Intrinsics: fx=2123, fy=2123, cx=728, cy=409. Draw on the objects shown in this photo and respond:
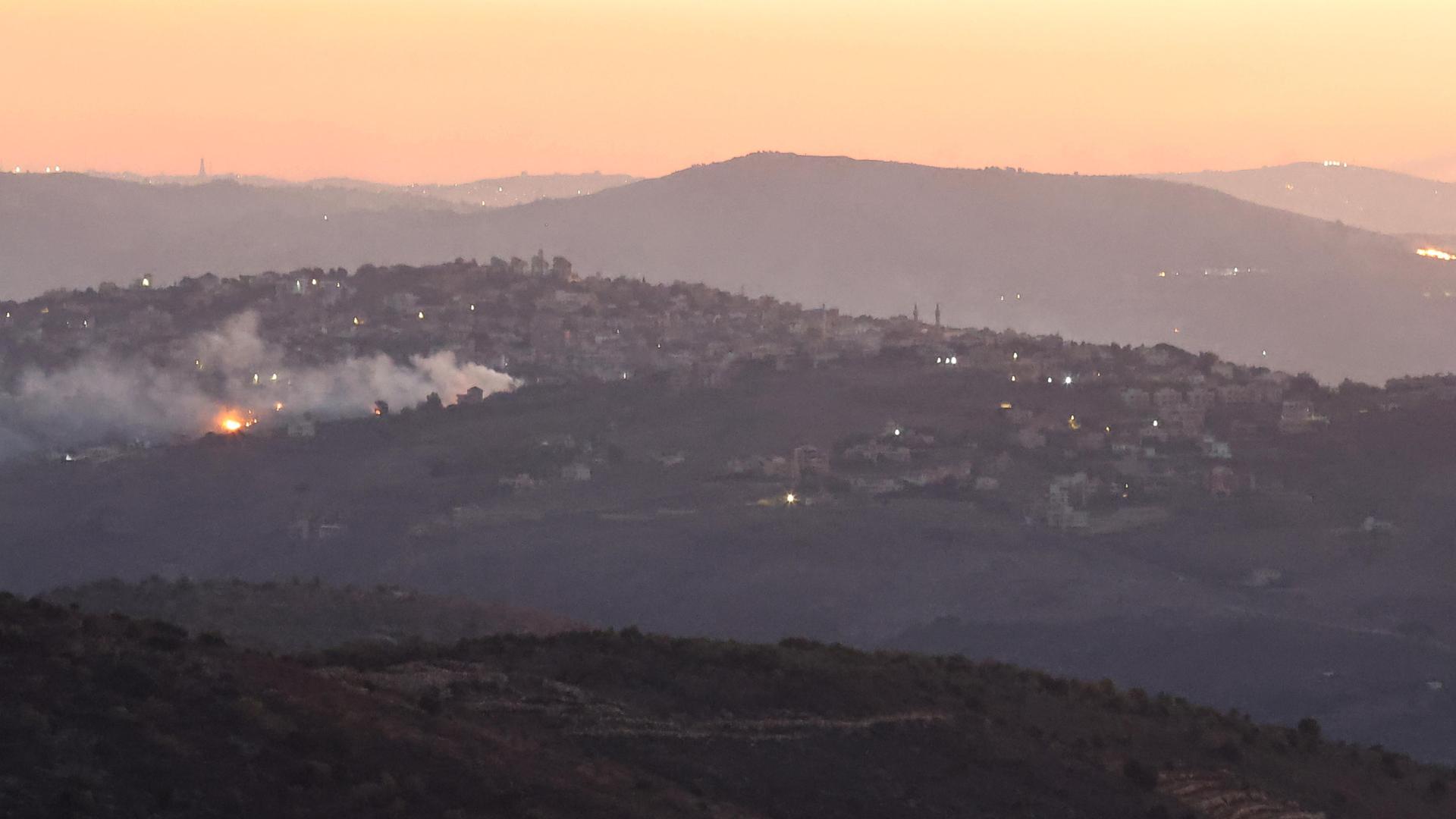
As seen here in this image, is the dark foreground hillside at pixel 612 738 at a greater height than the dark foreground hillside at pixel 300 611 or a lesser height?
greater

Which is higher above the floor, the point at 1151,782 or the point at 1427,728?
the point at 1151,782

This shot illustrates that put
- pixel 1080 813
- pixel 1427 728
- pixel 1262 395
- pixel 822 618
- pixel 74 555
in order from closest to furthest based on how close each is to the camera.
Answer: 1. pixel 1080 813
2. pixel 1427 728
3. pixel 822 618
4. pixel 74 555
5. pixel 1262 395

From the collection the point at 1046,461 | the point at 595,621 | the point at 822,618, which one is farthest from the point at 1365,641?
the point at 1046,461

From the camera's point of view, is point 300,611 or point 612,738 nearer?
point 612,738

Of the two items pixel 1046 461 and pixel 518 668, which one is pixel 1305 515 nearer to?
pixel 1046 461

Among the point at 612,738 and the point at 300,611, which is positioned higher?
the point at 612,738

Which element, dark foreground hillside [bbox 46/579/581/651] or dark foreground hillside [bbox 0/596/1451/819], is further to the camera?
dark foreground hillside [bbox 46/579/581/651]

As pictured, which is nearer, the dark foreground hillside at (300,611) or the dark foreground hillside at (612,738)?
the dark foreground hillside at (612,738)

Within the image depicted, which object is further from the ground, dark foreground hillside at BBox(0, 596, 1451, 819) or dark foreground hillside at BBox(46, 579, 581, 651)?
dark foreground hillside at BBox(0, 596, 1451, 819)
